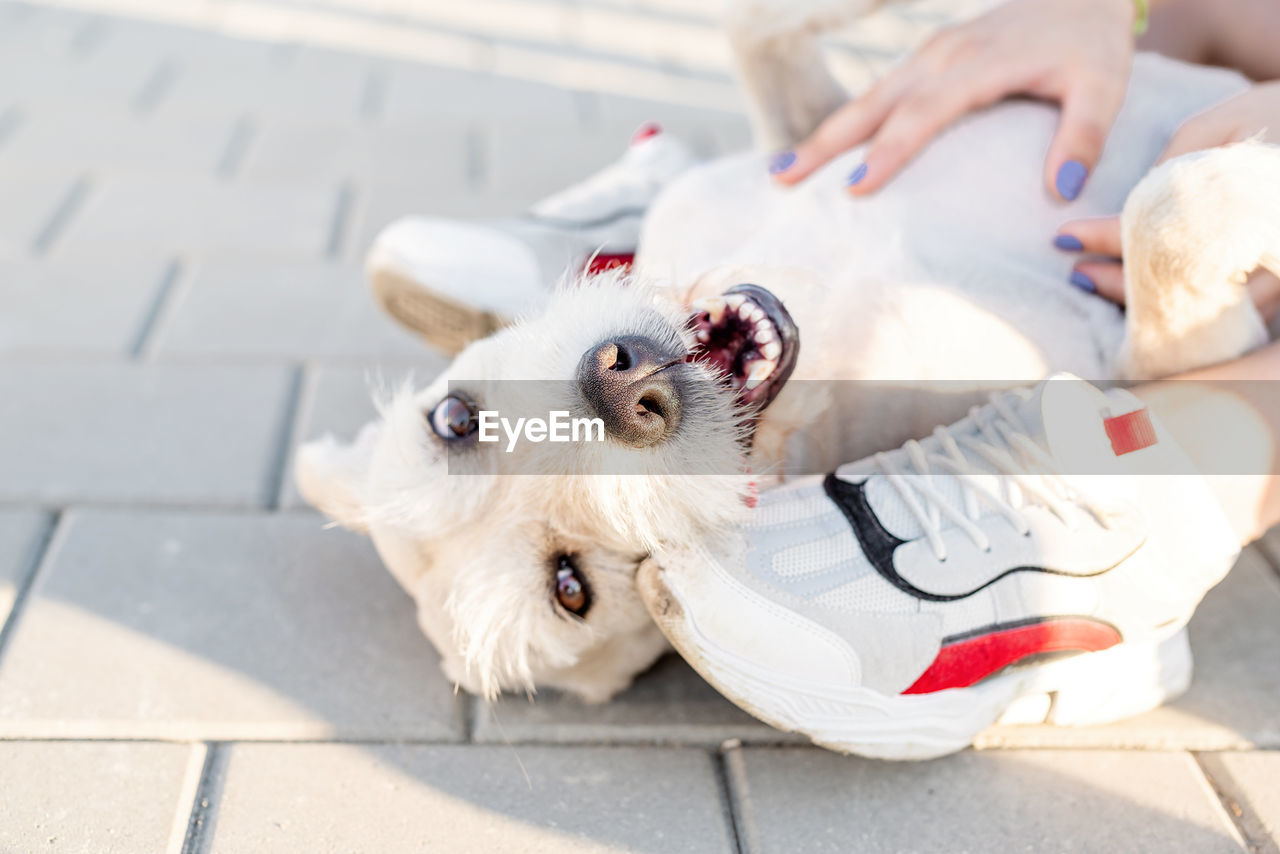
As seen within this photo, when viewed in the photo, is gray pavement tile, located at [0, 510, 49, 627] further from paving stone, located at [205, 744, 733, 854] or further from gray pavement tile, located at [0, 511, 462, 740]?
paving stone, located at [205, 744, 733, 854]

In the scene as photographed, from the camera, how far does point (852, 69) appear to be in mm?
4160

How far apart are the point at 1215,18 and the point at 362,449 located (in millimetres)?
1924

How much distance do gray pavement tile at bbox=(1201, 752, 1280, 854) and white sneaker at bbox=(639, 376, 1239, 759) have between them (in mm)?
218

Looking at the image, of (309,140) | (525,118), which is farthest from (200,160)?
(525,118)

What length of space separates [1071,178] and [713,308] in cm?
72

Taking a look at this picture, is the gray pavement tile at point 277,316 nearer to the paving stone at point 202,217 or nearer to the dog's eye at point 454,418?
the paving stone at point 202,217

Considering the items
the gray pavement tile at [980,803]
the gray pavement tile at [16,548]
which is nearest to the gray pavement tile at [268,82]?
the gray pavement tile at [16,548]

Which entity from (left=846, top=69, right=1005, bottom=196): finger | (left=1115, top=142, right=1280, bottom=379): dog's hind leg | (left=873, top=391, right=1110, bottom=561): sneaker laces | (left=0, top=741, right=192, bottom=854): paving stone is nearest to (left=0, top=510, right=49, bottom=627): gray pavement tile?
(left=0, top=741, right=192, bottom=854): paving stone

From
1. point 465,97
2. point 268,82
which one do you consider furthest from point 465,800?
point 268,82

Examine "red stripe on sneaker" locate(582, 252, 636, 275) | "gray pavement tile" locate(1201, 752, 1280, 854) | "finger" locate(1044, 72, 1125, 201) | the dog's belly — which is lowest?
"gray pavement tile" locate(1201, 752, 1280, 854)

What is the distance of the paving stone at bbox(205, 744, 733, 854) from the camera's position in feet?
4.73

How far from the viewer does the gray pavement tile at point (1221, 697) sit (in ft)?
5.26

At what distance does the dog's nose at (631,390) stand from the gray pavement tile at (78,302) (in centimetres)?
159

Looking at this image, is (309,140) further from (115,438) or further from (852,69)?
(852,69)
